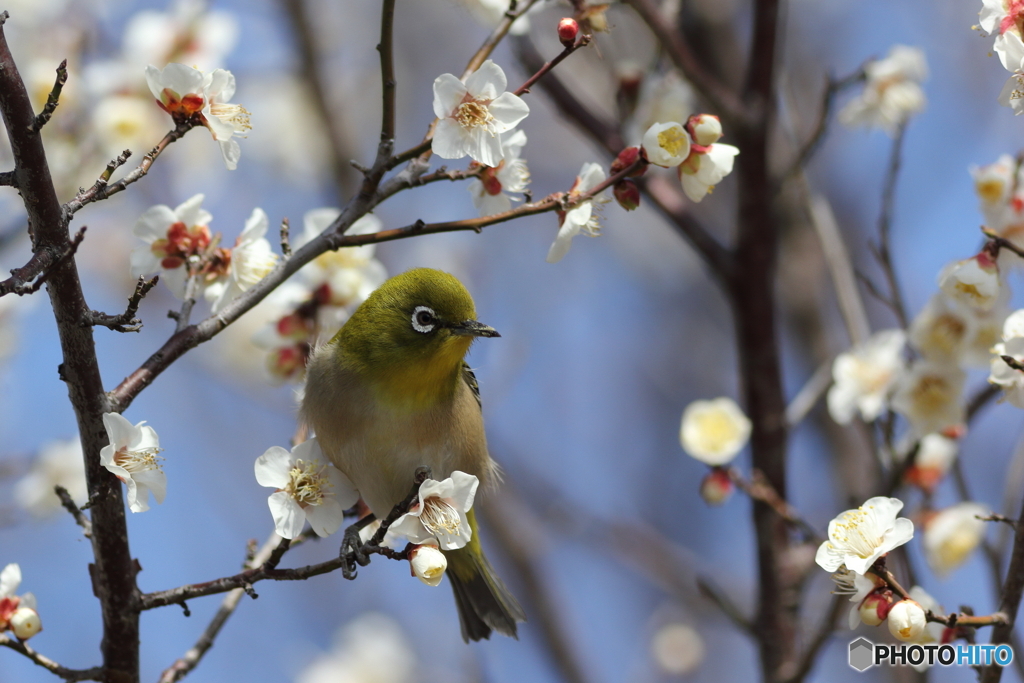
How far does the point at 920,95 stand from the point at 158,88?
3.43 meters

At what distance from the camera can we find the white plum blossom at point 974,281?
2.95m

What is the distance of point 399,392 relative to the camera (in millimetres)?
3637

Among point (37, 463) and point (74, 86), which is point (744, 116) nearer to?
point (74, 86)

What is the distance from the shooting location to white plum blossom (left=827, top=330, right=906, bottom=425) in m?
3.98

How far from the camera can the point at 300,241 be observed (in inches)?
139

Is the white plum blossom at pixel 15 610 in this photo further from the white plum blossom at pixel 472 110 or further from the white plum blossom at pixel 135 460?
the white plum blossom at pixel 472 110

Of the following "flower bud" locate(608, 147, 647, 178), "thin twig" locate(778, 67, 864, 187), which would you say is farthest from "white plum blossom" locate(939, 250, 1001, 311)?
"thin twig" locate(778, 67, 864, 187)

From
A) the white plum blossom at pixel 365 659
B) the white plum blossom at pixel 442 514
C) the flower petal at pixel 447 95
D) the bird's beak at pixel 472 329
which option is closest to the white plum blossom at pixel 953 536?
the bird's beak at pixel 472 329

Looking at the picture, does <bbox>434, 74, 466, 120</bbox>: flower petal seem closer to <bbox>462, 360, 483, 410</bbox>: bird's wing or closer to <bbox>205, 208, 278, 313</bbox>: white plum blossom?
<bbox>205, 208, 278, 313</bbox>: white plum blossom

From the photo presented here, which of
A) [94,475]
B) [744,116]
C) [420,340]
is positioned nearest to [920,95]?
[744,116]

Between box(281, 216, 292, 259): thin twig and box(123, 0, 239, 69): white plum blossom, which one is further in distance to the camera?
box(123, 0, 239, 69): white plum blossom

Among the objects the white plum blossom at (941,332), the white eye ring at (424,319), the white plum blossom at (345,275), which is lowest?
the white plum blossom at (941,332)

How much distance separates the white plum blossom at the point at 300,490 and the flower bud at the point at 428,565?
38 cm

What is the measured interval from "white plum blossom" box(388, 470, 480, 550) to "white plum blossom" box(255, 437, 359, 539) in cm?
36
